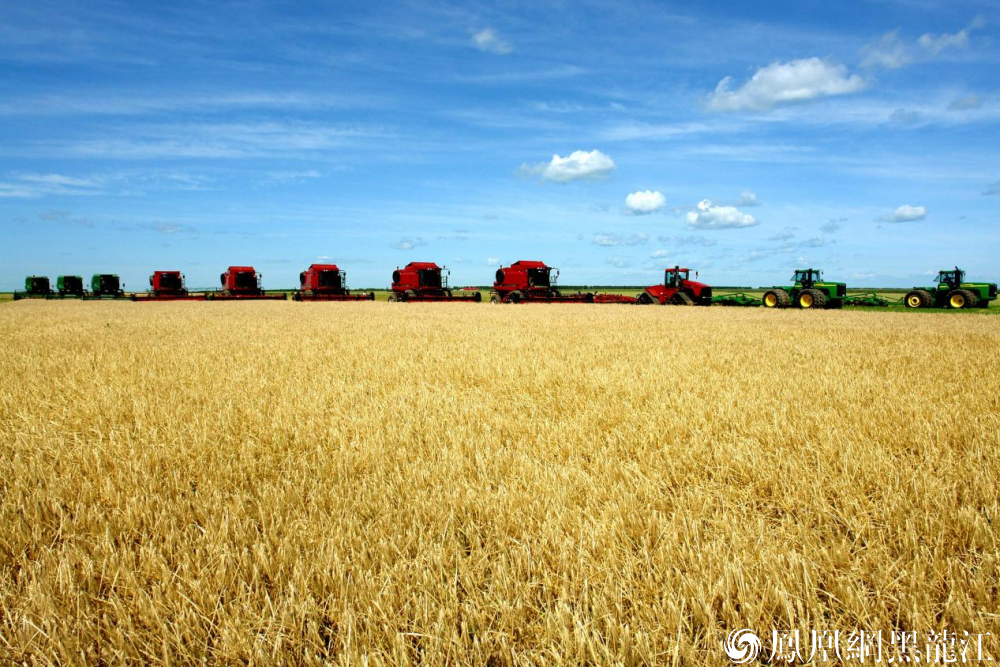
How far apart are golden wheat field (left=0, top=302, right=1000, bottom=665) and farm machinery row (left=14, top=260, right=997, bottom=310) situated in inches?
1098

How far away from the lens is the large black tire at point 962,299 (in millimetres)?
28891

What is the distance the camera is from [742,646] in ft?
6.27

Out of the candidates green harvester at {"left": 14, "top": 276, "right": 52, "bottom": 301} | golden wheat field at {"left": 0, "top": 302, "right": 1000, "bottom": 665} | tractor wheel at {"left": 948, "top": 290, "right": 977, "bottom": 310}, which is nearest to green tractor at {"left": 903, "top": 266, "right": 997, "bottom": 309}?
tractor wheel at {"left": 948, "top": 290, "right": 977, "bottom": 310}

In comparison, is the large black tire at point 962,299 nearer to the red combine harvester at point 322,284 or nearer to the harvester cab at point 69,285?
the red combine harvester at point 322,284

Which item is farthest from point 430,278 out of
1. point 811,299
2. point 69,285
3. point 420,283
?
point 69,285

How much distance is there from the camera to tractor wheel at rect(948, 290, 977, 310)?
28.9 metres

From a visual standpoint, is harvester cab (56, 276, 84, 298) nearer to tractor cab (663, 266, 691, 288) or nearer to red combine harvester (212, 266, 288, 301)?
red combine harvester (212, 266, 288, 301)

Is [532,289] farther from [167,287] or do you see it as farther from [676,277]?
[167,287]

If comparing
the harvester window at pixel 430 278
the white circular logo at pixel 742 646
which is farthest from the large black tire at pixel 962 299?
the white circular logo at pixel 742 646

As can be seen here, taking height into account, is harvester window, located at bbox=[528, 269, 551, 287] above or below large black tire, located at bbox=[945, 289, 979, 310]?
above

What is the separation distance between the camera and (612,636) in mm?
1886

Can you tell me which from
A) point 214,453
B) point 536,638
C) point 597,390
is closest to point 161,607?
point 536,638

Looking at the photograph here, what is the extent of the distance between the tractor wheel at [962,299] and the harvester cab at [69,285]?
77068 mm

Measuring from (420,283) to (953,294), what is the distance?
33.1m
